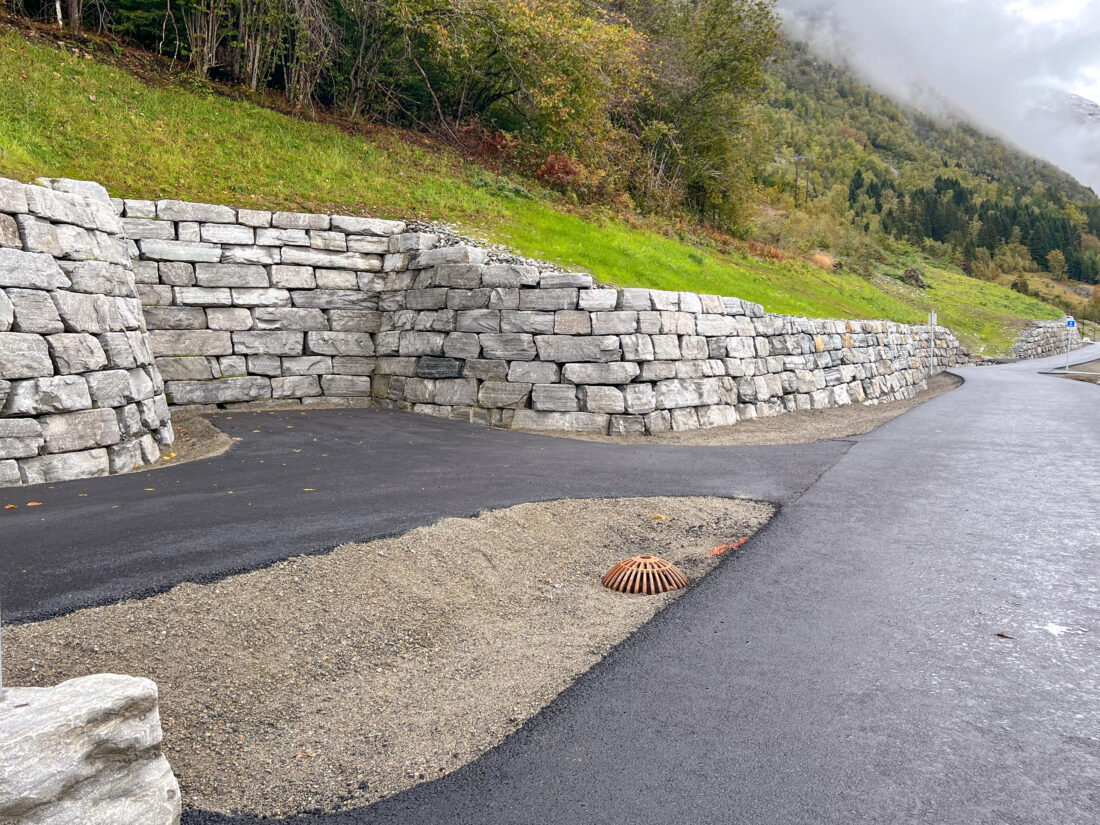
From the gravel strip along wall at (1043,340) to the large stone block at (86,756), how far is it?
167 feet

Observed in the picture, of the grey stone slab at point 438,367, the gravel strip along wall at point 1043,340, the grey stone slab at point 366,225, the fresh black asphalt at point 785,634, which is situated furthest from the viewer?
the gravel strip along wall at point 1043,340

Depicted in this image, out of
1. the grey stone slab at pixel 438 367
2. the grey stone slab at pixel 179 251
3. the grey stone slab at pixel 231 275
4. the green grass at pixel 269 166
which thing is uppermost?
the green grass at pixel 269 166

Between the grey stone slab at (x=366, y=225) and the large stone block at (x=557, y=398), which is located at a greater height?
the grey stone slab at (x=366, y=225)

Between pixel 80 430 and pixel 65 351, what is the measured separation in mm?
823

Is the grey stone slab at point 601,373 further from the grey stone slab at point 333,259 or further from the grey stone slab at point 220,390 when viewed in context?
the grey stone slab at point 220,390

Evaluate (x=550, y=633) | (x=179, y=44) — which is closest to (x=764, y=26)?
(x=179, y=44)

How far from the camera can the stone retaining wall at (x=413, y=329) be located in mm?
11508

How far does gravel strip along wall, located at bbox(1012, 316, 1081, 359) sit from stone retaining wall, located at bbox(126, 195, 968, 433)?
41.0 m

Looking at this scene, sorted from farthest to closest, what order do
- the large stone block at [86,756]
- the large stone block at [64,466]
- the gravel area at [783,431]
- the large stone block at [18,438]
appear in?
the gravel area at [783,431], the large stone block at [64,466], the large stone block at [18,438], the large stone block at [86,756]

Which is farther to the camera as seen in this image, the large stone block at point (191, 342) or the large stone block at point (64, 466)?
the large stone block at point (191, 342)

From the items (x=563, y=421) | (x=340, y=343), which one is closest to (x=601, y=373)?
(x=563, y=421)

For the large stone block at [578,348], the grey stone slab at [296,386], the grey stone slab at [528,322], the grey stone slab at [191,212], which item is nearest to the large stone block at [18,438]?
the grey stone slab at [296,386]

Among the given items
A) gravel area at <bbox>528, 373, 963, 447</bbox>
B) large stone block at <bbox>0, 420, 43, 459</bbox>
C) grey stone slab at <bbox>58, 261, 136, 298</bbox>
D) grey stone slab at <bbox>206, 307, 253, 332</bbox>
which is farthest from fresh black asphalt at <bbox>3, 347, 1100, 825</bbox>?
grey stone slab at <bbox>206, 307, 253, 332</bbox>

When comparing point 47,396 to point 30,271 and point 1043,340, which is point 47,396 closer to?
point 30,271
